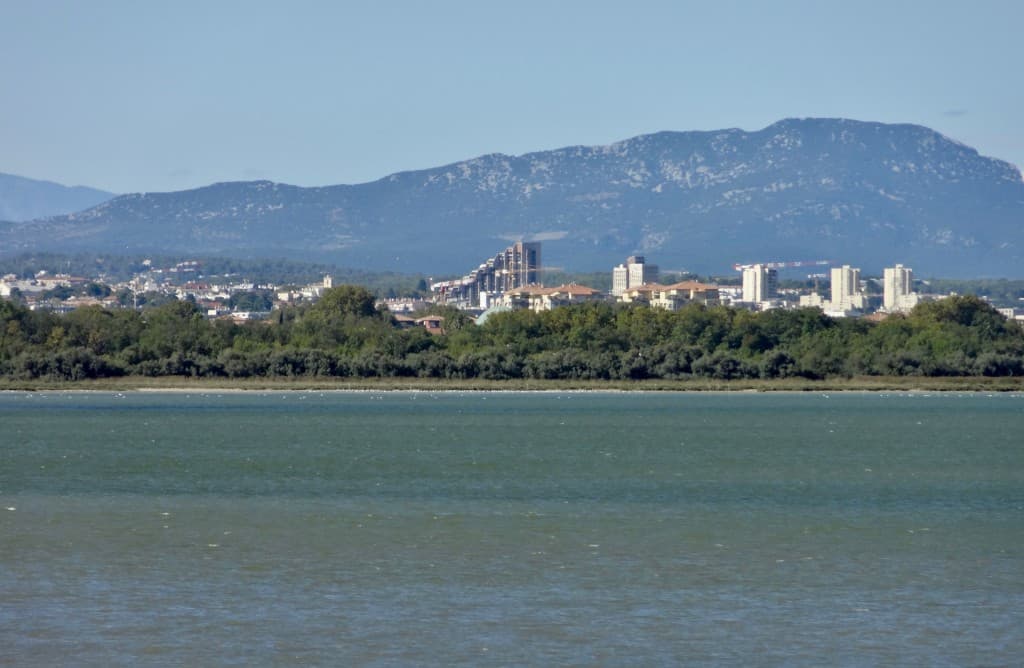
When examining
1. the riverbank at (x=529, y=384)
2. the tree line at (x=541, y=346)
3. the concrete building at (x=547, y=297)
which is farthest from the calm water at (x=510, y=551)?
the concrete building at (x=547, y=297)

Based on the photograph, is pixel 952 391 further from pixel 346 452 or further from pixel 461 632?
pixel 461 632

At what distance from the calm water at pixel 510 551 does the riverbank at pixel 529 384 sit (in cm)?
3583

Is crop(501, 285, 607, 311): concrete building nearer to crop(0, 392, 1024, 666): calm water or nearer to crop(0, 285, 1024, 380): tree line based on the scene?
crop(0, 285, 1024, 380): tree line

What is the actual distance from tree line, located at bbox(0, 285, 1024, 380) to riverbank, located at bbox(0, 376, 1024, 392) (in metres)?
0.60

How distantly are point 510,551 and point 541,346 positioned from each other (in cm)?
7052

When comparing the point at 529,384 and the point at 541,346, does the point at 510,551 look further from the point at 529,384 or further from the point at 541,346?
the point at 541,346

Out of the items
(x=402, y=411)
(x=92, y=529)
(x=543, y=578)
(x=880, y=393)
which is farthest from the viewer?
(x=880, y=393)

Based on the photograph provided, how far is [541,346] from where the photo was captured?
93.1 metres

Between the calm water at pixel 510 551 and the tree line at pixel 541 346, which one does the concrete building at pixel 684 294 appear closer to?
the tree line at pixel 541 346

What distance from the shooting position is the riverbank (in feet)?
272

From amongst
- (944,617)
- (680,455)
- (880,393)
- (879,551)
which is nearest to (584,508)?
(879,551)

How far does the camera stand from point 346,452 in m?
42.1

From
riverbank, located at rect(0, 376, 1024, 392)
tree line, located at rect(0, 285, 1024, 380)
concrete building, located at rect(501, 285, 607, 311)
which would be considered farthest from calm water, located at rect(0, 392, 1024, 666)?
concrete building, located at rect(501, 285, 607, 311)

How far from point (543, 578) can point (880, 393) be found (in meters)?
64.2
